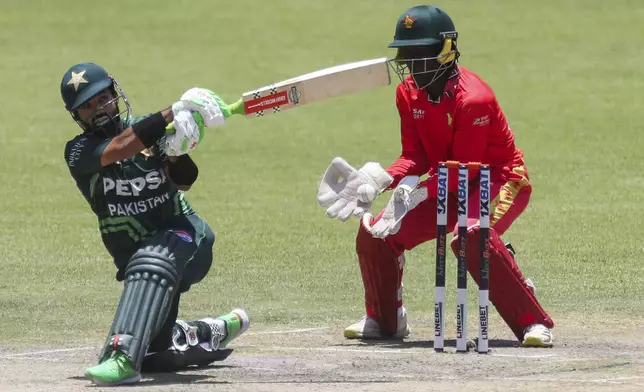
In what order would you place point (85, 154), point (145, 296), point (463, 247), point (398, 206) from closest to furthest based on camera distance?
point (145, 296), point (85, 154), point (463, 247), point (398, 206)

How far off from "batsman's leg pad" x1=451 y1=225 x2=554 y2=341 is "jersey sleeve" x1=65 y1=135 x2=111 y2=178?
226cm

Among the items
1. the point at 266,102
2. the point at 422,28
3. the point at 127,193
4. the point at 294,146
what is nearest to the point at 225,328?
the point at 127,193

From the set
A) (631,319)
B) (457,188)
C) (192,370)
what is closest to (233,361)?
(192,370)

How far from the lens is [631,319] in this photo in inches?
369

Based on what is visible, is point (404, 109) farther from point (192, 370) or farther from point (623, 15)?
point (623, 15)

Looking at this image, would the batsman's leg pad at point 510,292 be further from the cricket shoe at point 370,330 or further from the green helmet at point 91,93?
the green helmet at point 91,93

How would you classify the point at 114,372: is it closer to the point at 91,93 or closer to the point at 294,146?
the point at 91,93

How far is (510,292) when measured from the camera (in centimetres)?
839

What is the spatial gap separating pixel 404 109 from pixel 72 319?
276cm

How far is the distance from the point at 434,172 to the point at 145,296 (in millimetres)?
2310

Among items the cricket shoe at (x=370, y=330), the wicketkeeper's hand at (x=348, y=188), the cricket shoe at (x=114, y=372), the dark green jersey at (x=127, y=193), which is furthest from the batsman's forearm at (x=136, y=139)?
the cricket shoe at (x=370, y=330)

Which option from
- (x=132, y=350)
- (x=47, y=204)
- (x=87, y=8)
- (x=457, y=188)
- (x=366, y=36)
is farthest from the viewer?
(x=87, y=8)

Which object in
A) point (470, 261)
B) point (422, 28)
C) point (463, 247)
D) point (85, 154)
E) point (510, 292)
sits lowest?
point (510, 292)

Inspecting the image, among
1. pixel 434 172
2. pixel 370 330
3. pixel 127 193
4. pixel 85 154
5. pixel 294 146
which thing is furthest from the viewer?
pixel 294 146
